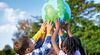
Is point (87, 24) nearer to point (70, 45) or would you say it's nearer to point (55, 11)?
point (55, 11)

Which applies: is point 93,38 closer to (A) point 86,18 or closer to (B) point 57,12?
(A) point 86,18

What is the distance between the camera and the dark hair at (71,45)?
13.7ft

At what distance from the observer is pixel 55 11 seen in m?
4.48

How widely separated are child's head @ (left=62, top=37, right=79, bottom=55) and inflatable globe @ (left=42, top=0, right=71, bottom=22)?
317 millimetres

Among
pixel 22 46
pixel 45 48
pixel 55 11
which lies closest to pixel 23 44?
pixel 22 46

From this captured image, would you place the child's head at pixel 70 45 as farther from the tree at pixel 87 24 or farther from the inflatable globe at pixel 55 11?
the tree at pixel 87 24

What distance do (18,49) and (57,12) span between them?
85cm

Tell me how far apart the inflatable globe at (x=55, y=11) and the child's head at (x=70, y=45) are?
0.32 m

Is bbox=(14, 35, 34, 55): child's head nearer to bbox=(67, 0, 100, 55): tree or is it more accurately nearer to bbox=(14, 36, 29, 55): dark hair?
bbox=(14, 36, 29, 55): dark hair

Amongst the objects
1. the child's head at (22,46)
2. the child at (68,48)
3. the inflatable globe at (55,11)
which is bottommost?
the child at (68,48)

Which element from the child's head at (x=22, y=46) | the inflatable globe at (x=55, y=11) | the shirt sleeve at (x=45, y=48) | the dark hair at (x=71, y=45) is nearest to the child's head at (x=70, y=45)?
the dark hair at (x=71, y=45)

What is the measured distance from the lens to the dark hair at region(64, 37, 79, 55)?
4.18 metres

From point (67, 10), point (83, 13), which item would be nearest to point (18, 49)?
point (67, 10)

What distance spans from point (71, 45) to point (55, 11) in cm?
53
